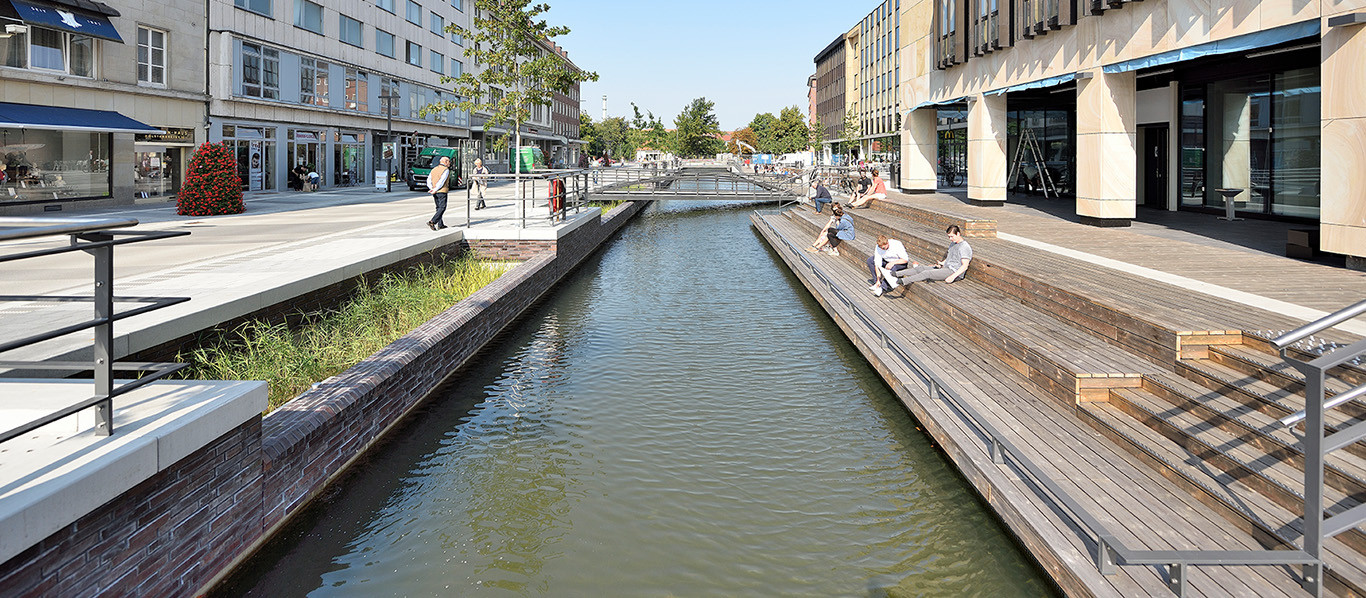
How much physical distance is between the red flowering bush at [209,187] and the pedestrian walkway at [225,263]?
466 mm

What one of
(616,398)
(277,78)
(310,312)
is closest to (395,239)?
(310,312)

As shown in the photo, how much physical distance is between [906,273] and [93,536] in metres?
11.1

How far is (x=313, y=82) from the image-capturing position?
4200cm

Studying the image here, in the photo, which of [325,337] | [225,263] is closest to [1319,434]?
[325,337]

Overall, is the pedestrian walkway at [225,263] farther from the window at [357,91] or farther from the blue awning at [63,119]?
the window at [357,91]

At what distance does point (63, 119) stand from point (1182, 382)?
2896cm

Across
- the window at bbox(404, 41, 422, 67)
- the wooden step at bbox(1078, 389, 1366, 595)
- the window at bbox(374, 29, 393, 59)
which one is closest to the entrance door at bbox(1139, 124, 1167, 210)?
the wooden step at bbox(1078, 389, 1366, 595)

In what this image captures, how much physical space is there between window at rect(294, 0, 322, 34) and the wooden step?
1583 inches

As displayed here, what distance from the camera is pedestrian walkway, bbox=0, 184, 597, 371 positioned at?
7.43m

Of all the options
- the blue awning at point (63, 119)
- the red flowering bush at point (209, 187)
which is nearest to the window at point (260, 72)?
the blue awning at point (63, 119)

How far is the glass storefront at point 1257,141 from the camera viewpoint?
17.1 meters

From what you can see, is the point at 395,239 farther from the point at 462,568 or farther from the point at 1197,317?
the point at 1197,317

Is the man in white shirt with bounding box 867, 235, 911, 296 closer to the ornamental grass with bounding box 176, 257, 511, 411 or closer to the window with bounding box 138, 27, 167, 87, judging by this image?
the ornamental grass with bounding box 176, 257, 511, 411

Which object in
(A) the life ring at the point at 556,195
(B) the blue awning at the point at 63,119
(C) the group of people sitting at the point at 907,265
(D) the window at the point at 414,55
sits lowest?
(C) the group of people sitting at the point at 907,265
